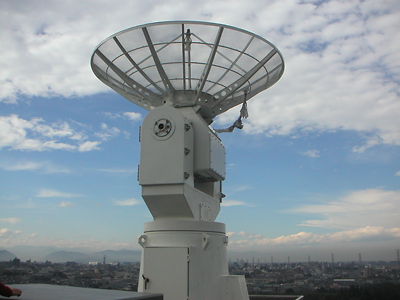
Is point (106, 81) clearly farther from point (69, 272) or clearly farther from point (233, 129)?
point (69, 272)

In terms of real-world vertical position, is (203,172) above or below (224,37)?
below

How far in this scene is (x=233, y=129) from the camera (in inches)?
578

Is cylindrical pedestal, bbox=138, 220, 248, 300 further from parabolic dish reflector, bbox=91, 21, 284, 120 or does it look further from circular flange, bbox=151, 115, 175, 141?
parabolic dish reflector, bbox=91, 21, 284, 120

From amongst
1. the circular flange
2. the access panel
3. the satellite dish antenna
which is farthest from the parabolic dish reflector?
the access panel

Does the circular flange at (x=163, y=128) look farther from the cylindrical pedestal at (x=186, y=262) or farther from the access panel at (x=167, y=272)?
the access panel at (x=167, y=272)

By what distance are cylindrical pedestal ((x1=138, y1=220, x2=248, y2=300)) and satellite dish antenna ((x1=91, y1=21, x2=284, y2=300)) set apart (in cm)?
3

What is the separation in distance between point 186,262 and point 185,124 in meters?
4.11

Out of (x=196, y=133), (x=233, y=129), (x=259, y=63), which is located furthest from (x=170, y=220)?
(x=259, y=63)

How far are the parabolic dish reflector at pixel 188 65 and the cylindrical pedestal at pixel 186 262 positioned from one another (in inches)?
182

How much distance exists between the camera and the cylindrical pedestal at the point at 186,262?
33.1 ft

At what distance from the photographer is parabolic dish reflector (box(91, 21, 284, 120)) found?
1148cm

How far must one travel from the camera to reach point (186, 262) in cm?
1019

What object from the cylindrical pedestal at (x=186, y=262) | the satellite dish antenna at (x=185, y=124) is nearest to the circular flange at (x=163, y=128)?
the satellite dish antenna at (x=185, y=124)

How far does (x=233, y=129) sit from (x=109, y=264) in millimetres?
7667
